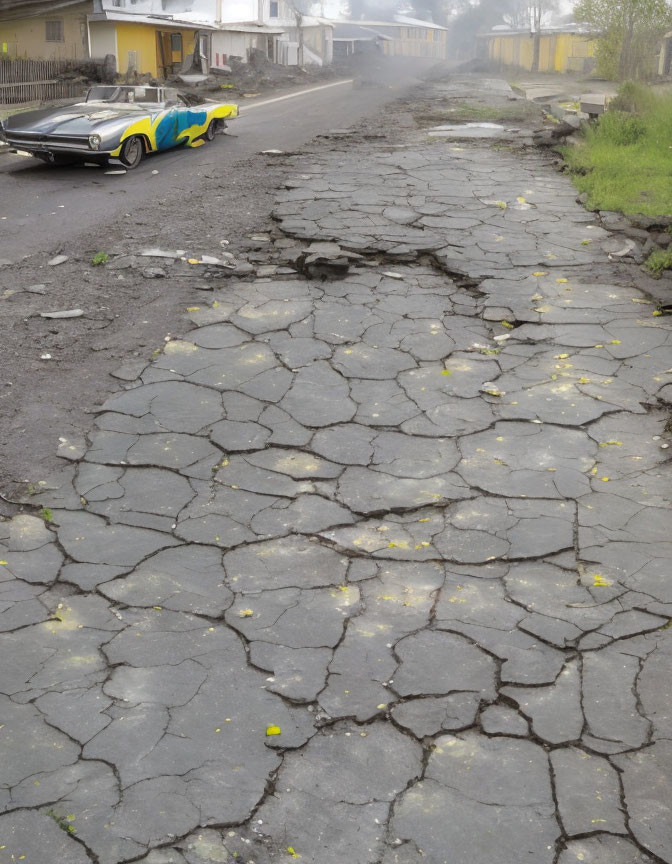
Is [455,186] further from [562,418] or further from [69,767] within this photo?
[69,767]

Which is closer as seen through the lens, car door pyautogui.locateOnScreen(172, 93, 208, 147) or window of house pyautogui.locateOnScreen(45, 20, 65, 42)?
car door pyautogui.locateOnScreen(172, 93, 208, 147)

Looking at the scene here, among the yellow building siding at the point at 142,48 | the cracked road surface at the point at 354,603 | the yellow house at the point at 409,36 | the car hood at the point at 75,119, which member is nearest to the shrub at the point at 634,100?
the car hood at the point at 75,119

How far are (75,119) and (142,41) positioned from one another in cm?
1826

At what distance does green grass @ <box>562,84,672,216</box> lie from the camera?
922 cm

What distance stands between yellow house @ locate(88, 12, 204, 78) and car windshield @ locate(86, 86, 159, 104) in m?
13.3

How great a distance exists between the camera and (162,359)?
5.21 metres

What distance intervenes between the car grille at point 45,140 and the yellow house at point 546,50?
114 ft

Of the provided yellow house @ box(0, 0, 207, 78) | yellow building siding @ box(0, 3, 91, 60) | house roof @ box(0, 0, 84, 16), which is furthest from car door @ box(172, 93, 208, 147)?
yellow building siding @ box(0, 3, 91, 60)

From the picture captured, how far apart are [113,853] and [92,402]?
9.74 feet

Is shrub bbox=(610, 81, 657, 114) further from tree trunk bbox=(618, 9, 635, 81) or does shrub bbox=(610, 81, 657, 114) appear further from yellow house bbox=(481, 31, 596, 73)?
yellow house bbox=(481, 31, 596, 73)

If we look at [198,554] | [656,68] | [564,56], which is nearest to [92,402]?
[198,554]

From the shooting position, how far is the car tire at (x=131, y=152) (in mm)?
10914

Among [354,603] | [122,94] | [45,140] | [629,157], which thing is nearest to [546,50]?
[629,157]

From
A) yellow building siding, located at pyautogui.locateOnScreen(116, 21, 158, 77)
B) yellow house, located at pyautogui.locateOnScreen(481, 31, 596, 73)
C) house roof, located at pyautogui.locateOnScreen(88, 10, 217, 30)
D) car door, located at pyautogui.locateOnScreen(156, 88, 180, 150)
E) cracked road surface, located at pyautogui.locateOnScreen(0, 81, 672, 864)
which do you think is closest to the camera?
cracked road surface, located at pyautogui.locateOnScreen(0, 81, 672, 864)
